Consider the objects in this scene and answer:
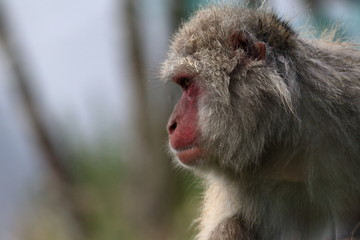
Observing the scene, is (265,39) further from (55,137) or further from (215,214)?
(55,137)

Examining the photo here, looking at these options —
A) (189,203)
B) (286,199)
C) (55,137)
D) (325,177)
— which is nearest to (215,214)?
(286,199)

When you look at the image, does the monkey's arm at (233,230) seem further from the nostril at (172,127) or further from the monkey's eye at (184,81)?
the monkey's eye at (184,81)

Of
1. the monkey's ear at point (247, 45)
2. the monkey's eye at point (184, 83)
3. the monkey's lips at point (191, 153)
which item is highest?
the monkey's ear at point (247, 45)

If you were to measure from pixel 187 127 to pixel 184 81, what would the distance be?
0.28 metres

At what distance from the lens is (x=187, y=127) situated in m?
4.38

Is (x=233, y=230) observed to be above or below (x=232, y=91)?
below

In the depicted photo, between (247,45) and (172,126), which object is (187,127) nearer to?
(172,126)

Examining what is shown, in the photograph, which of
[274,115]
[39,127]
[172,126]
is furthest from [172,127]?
[39,127]

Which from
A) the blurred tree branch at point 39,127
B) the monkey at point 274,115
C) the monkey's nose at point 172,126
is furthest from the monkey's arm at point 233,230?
the blurred tree branch at point 39,127

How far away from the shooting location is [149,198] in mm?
10852

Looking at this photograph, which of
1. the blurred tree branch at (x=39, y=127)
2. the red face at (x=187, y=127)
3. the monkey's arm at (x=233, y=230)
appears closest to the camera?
the red face at (x=187, y=127)

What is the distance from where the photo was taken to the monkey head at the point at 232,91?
13.8 ft

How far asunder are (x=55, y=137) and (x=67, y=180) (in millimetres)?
634

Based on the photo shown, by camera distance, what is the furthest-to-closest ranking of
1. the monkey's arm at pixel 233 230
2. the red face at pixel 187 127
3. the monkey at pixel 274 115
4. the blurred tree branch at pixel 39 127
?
1. the blurred tree branch at pixel 39 127
2. the monkey's arm at pixel 233 230
3. the red face at pixel 187 127
4. the monkey at pixel 274 115
